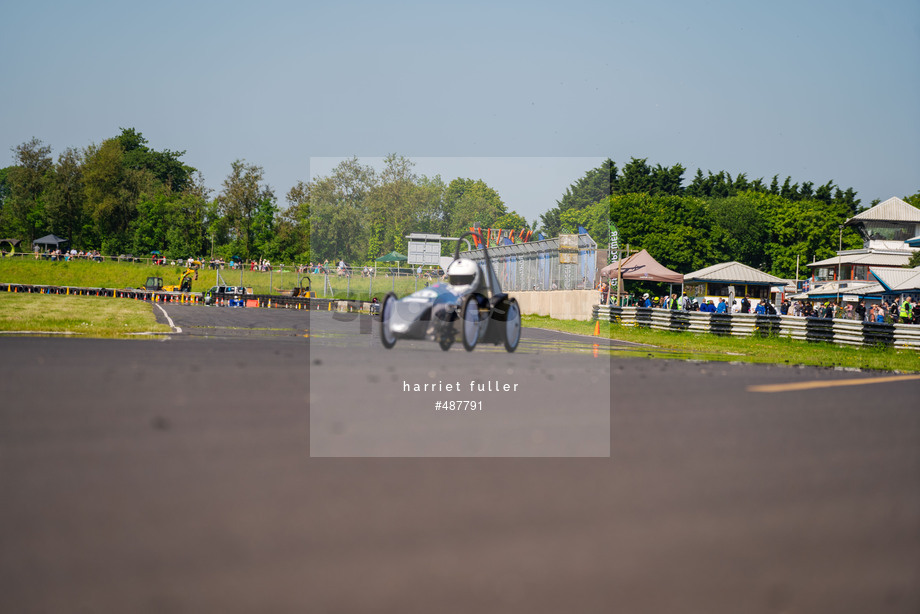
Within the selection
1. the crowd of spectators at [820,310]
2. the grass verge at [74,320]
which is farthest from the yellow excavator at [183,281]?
the crowd of spectators at [820,310]

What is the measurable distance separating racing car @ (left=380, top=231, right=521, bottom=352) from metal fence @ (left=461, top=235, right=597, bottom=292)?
0.56 ft

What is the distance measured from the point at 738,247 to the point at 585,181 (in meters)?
145

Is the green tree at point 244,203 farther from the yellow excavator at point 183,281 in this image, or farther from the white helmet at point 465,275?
the yellow excavator at point 183,281

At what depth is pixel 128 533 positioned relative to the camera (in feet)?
19.8

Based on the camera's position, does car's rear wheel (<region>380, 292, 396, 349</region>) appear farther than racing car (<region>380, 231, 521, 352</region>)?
Yes

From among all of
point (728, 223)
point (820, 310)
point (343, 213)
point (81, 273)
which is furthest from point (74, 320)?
point (728, 223)

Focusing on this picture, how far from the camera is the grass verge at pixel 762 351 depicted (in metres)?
31.4

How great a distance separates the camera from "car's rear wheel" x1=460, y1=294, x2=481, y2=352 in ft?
21.1

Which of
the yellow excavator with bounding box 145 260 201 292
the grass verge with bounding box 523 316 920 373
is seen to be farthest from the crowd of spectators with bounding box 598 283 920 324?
the yellow excavator with bounding box 145 260 201 292

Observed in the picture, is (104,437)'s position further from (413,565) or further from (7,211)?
(7,211)

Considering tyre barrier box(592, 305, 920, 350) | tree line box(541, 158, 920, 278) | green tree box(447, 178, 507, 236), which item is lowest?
tyre barrier box(592, 305, 920, 350)

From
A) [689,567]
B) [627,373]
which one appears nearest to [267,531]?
[689,567]

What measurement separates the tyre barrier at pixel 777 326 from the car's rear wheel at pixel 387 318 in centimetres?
3274

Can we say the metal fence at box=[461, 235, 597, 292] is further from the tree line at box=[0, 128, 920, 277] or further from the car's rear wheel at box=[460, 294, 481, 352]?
the tree line at box=[0, 128, 920, 277]
